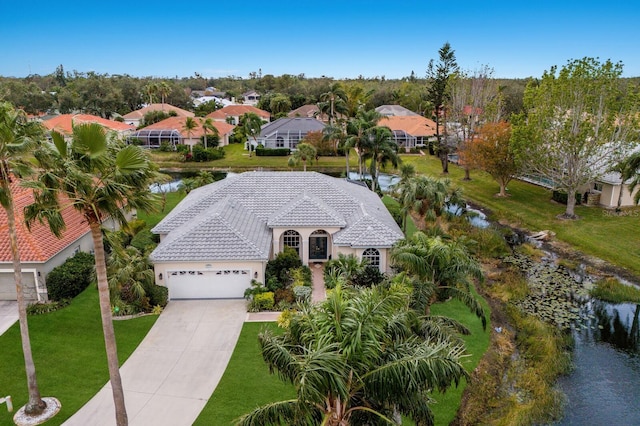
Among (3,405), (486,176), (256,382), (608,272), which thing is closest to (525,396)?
(256,382)

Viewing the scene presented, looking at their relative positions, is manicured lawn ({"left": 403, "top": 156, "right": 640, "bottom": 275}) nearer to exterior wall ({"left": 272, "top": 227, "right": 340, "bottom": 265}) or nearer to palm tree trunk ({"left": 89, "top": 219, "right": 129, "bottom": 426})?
exterior wall ({"left": 272, "top": 227, "right": 340, "bottom": 265})

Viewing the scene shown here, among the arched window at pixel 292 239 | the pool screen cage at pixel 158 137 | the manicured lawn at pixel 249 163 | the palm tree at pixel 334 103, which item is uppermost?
the palm tree at pixel 334 103

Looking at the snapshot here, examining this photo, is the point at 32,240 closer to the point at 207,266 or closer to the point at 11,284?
the point at 11,284

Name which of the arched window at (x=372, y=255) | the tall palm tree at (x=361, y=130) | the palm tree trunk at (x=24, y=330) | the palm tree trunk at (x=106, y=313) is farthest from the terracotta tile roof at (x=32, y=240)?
the tall palm tree at (x=361, y=130)

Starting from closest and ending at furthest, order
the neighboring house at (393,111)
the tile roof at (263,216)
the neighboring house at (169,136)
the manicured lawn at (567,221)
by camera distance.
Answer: the tile roof at (263,216) → the manicured lawn at (567,221) → the neighboring house at (169,136) → the neighboring house at (393,111)

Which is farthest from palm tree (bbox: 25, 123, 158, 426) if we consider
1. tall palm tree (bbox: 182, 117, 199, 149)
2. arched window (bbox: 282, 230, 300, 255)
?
tall palm tree (bbox: 182, 117, 199, 149)

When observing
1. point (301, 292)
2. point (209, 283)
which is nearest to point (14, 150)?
point (209, 283)

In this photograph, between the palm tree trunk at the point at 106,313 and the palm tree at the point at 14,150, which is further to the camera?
the palm tree at the point at 14,150

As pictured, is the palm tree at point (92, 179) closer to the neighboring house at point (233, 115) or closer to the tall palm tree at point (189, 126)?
the tall palm tree at point (189, 126)
